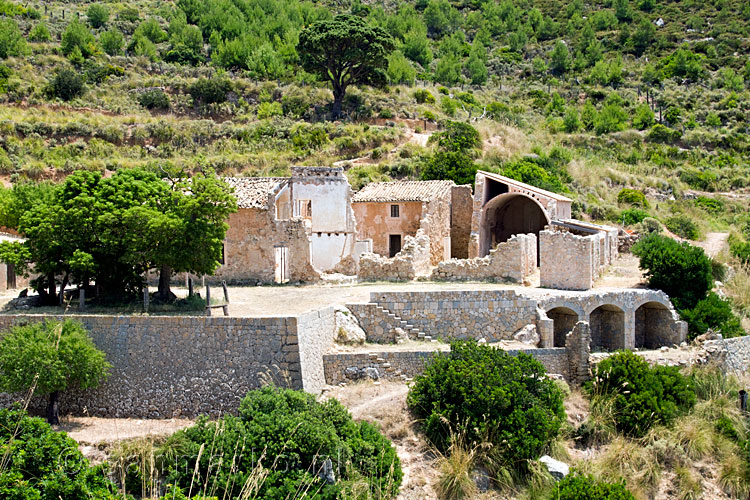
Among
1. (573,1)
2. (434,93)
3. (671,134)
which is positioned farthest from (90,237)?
(573,1)

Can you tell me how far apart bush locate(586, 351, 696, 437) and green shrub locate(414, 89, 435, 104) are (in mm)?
38664

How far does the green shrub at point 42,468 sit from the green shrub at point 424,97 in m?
45.8

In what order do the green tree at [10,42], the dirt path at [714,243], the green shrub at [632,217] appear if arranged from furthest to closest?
1. the green tree at [10,42]
2. the green shrub at [632,217]
3. the dirt path at [714,243]

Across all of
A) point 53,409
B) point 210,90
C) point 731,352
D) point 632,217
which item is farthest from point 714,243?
point 210,90

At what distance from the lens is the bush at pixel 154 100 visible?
58.3 metres

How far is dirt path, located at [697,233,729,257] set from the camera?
3557 cm

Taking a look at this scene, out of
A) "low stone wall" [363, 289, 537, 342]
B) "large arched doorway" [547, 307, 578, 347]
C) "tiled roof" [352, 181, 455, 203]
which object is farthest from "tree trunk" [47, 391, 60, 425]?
"tiled roof" [352, 181, 455, 203]

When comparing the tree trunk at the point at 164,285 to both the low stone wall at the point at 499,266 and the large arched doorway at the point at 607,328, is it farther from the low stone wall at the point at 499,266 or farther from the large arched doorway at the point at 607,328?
the large arched doorway at the point at 607,328

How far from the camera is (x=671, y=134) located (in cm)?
6141

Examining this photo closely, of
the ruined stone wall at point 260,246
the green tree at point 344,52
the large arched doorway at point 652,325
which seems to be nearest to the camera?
the large arched doorway at point 652,325

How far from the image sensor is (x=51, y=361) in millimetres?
19578

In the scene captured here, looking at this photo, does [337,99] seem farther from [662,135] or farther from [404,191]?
[662,135]

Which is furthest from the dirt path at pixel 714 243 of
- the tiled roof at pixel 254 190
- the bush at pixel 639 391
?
the tiled roof at pixel 254 190

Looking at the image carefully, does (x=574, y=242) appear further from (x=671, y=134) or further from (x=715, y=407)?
(x=671, y=134)
